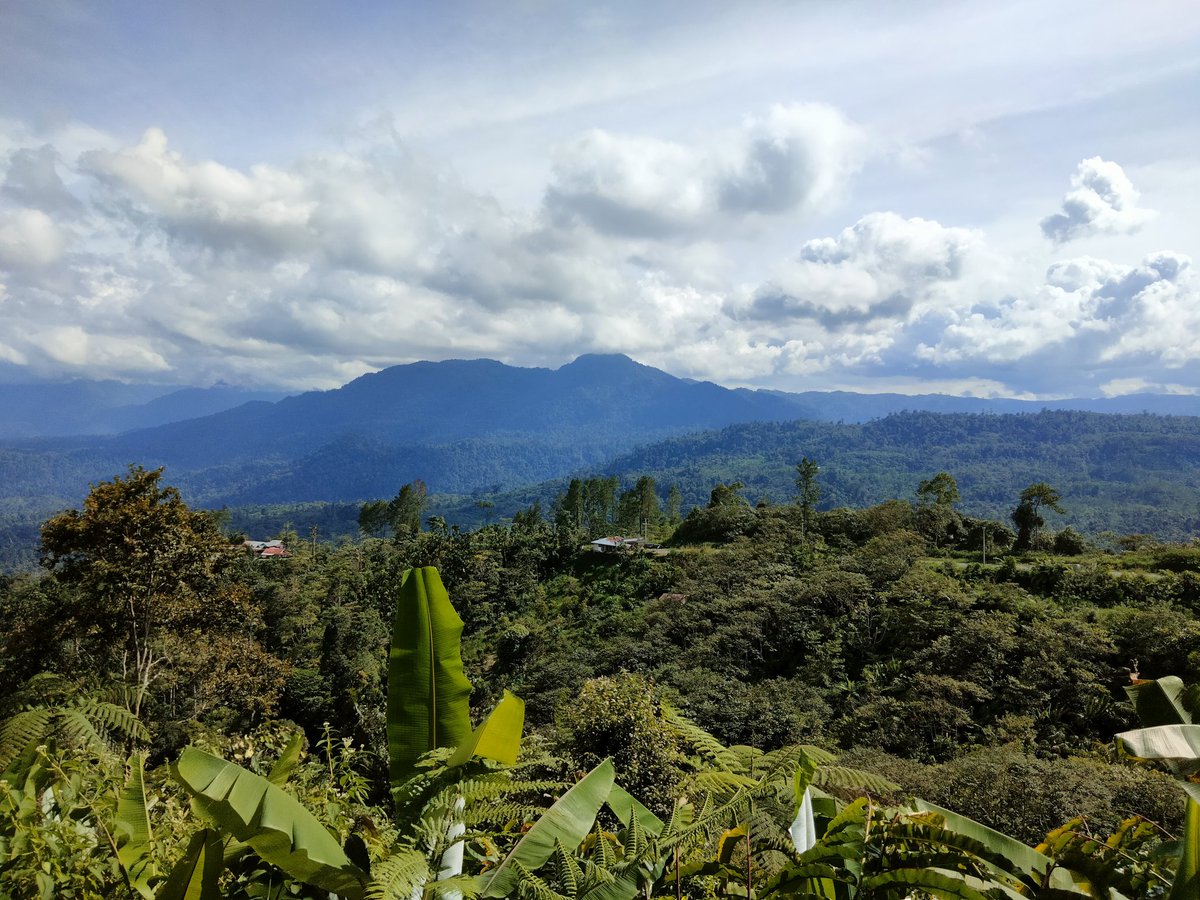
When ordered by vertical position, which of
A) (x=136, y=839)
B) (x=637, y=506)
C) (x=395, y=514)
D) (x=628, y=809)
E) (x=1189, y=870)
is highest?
(x=1189, y=870)

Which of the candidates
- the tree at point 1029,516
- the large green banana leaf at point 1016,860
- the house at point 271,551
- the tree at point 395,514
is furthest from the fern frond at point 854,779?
the tree at point 395,514

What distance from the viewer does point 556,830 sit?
3.64 ft

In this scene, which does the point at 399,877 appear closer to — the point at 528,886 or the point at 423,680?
the point at 528,886

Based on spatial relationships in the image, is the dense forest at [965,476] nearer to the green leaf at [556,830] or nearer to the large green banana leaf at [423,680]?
the large green banana leaf at [423,680]

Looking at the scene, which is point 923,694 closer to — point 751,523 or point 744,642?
point 744,642

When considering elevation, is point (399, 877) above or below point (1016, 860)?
above

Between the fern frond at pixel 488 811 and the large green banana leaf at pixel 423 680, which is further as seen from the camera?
the large green banana leaf at pixel 423 680

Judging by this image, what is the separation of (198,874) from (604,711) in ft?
24.4

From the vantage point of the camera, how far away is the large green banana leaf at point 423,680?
1.27 meters

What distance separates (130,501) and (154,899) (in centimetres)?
1012

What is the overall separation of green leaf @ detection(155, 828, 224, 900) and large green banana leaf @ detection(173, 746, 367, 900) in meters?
0.06

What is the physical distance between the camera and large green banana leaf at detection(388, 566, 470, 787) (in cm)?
127

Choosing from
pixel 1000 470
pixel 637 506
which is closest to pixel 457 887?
pixel 637 506

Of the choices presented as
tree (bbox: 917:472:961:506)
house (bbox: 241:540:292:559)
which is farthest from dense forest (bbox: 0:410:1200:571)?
tree (bbox: 917:472:961:506)
